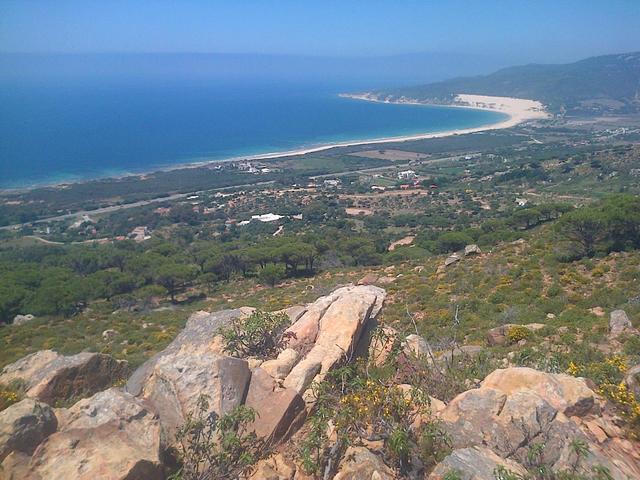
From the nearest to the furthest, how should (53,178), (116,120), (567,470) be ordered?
(567,470) → (53,178) → (116,120)

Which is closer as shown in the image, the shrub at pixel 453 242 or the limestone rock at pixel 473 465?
the limestone rock at pixel 473 465

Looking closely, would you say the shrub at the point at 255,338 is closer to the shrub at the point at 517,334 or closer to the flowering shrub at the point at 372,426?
the flowering shrub at the point at 372,426

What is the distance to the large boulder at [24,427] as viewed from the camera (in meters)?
4.84

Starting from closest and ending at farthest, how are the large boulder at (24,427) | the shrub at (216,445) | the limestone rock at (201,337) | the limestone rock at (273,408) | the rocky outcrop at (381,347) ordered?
the large boulder at (24,427), the shrub at (216,445), the limestone rock at (273,408), the rocky outcrop at (381,347), the limestone rock at (201,337)

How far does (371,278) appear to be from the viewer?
2364 centimetres

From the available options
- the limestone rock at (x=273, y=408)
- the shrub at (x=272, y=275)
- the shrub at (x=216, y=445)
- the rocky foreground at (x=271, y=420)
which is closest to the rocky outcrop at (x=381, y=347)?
the rocky foreground at (x=271, y=420)

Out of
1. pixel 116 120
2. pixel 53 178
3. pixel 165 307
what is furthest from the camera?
pixel 116 120

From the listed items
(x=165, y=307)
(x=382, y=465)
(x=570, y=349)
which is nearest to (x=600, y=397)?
(x=382, y=465)

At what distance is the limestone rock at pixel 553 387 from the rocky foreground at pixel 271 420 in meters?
0.01

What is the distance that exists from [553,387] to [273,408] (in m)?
3.97

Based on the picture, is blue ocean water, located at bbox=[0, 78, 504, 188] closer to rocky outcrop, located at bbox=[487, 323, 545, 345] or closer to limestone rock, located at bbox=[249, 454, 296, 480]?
rocky outcrop, located at bbox=[487, 323, 545, 345]

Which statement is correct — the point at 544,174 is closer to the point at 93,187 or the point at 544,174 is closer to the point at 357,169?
the point at 357,169

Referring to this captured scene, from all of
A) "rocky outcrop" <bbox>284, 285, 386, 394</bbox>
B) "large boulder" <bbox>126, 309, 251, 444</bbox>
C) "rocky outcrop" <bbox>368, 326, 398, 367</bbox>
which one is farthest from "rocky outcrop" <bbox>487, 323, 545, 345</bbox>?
"large boulder" <bbox>126, 309, 251, 444</bbox>

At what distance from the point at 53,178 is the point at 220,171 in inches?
1501
